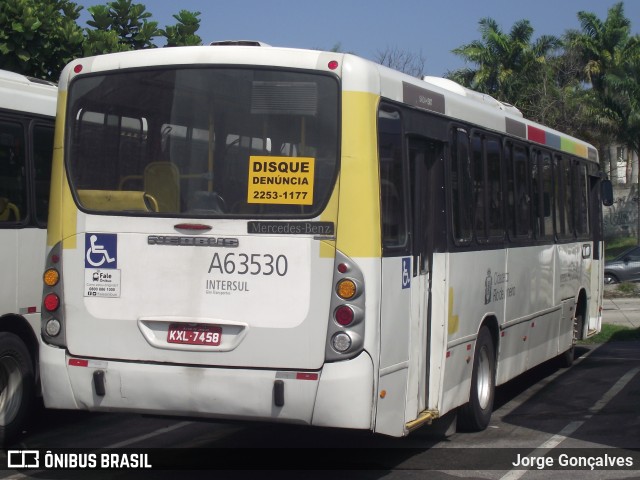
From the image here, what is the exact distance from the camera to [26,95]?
941 cm

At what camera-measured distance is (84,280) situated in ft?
24.1

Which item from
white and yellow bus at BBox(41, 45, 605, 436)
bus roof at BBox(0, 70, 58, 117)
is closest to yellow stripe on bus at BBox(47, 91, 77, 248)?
white and yellow bus at BBox(41, 45, 605, 436)

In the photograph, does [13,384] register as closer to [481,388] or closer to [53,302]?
[53,302]

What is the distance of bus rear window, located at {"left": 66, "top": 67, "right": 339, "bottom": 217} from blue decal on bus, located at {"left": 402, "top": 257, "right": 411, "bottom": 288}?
951mm

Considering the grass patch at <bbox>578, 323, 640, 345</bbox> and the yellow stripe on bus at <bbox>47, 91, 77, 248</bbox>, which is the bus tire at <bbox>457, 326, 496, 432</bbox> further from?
the grass patch at <bbox>578, 323, 640, 345</bbox>

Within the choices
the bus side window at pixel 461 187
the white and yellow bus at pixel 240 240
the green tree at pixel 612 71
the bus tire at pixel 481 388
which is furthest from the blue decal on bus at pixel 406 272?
the green tree at pixel 612 71

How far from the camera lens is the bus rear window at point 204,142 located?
6969 millimetres

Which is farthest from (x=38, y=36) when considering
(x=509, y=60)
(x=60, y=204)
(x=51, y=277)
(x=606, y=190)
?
(x=509, y=60)

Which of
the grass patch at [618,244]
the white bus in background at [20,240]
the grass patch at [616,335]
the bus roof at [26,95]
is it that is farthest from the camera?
the grass patch at [618,244]

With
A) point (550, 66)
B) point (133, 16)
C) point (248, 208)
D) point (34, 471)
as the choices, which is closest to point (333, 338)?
point (248, 208)

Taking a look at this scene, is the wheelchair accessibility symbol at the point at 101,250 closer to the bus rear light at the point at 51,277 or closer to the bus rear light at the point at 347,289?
the bus rear light at the point at 51,277

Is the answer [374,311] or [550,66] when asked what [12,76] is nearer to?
[374,311]

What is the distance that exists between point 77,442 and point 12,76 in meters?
3.34

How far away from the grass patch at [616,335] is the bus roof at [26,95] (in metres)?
11.5
